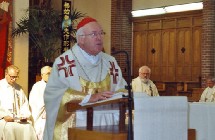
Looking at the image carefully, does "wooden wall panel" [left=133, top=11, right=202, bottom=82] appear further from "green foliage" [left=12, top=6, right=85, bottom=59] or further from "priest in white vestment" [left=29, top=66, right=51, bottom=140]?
"priest in white vestment" [left=29, top=66, right=51, bottom=140]

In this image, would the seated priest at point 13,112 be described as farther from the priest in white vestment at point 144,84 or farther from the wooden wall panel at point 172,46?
the wooden wall panel at point 172,46

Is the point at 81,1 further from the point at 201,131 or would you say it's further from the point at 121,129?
the point at 121,129

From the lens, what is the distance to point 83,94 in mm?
3854

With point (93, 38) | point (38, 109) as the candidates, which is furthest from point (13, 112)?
point (93, 38)

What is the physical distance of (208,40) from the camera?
534 inches

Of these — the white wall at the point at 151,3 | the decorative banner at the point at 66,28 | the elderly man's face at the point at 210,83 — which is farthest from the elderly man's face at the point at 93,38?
the white wall at the point at 151,3

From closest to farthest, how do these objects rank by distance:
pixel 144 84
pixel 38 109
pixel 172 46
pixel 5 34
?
1. pixel 38 109
2. pixel 5 34
3. pixel 144 84
4. pixel 172 46

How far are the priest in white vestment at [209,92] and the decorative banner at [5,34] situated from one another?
5.25 m

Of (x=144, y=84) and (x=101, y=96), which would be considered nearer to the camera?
(x=101, y=96)

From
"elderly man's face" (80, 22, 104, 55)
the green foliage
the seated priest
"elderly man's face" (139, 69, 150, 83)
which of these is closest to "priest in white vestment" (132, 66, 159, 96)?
"elderly man's face" (139, 69, 150, 83)

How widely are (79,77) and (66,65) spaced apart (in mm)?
150

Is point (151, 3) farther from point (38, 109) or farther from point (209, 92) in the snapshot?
point (38, 109)

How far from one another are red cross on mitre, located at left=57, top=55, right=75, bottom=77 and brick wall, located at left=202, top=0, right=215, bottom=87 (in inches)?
386

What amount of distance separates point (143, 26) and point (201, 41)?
264cm
